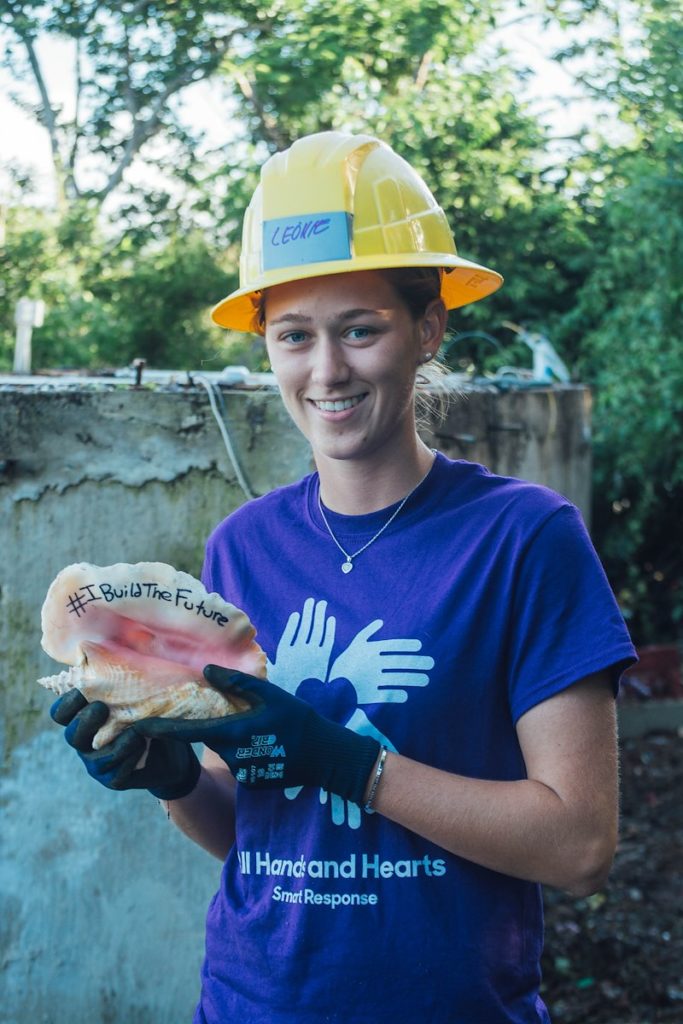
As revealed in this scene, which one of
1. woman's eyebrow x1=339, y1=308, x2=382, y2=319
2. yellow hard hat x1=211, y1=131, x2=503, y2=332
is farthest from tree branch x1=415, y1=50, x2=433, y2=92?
woman's eyebrow x1=339, y1=308, x2=382, y2=319

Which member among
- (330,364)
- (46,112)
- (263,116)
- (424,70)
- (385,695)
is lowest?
(385,695)

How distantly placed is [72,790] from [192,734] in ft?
5.26

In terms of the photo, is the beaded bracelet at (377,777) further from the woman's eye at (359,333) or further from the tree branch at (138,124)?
the tree branch at (138,124)

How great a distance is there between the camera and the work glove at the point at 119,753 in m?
1.52

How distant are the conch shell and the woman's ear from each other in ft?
1.62

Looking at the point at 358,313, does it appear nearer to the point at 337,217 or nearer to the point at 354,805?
the point at 337,217

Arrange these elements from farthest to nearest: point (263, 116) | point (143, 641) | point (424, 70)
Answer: point (263, 116)
point (424, 70)
point (143, 641)

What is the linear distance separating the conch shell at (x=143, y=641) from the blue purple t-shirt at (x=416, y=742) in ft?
0.35

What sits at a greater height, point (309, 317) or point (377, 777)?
point (309, 317)

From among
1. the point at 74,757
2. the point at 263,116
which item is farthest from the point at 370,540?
Answer: the point at 263,116

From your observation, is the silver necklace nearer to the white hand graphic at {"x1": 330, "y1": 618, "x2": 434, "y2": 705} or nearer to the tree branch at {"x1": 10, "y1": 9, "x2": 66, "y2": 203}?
the white hand graphic at {"x1": 330, "y1": 618, "x2": 434, "y2": 705}

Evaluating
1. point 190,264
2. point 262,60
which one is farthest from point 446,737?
point 190,264

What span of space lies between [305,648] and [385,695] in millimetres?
147

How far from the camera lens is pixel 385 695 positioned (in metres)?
1.51
